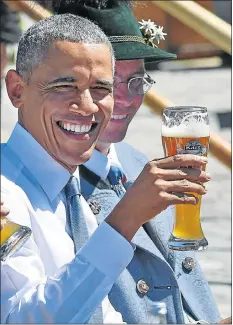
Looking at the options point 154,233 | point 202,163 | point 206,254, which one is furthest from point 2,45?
point 202,163

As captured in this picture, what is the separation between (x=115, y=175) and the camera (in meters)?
2.91

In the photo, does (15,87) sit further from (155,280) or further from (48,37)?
(155,280)

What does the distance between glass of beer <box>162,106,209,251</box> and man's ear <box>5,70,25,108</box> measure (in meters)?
0.38

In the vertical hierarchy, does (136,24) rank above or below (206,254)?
above

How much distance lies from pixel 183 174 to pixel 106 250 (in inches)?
9.7

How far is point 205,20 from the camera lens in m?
4.06

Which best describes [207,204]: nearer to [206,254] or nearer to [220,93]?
[206,254]

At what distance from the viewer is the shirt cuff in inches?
82.8

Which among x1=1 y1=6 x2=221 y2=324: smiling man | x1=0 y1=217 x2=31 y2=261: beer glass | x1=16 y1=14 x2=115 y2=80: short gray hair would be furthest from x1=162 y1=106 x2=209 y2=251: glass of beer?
x1=0 y1=217 x2=31 y2=261: beer glass

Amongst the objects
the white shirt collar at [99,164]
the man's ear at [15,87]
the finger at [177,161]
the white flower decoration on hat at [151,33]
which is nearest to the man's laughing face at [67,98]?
the man's ear at [15,87]

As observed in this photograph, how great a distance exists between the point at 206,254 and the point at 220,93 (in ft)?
23.9

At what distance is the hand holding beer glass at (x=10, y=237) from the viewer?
2053 mm

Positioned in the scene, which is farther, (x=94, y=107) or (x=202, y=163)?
(x=94, y=107)

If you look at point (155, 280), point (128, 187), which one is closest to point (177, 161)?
point (155, 280)
